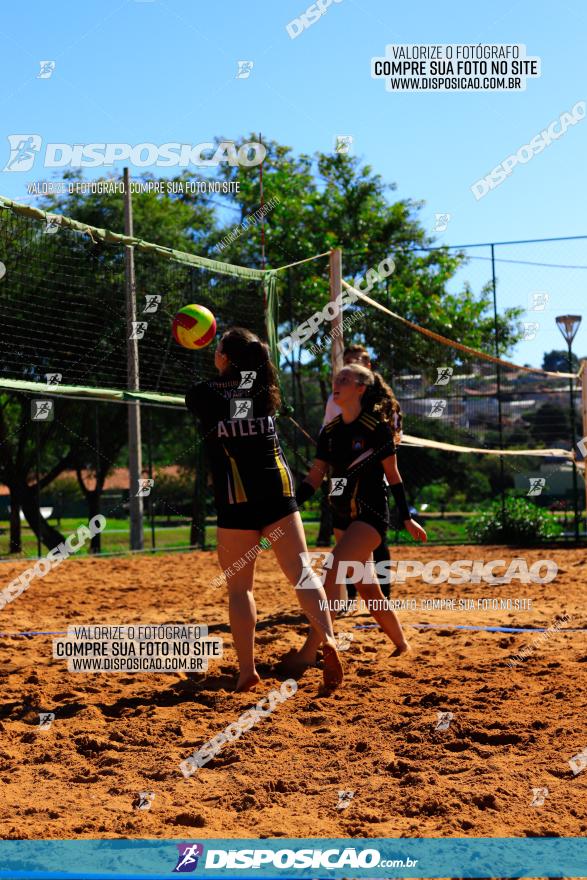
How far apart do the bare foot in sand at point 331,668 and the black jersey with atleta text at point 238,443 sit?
2.58 feet

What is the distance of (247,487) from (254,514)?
14 centimetres

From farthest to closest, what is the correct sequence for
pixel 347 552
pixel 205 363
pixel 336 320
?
pixel 205 363
pixel 336 320
pixel 347 552

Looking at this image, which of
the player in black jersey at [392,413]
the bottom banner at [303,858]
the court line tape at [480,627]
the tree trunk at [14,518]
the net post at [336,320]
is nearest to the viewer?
the bottom banner at [303,858]

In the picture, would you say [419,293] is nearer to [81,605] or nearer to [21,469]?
[21,469]

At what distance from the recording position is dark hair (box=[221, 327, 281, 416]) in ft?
15.8

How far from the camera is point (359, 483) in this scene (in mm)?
5410

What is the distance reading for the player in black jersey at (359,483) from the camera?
538cm

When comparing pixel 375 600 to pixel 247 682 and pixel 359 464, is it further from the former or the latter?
pixel 247 682

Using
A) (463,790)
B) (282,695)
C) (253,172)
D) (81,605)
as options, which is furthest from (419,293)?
(463,790)

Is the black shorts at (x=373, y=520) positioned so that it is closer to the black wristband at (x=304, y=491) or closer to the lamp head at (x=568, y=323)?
the black wristband at (x=304, y=491)

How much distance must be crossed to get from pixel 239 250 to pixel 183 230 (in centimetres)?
174

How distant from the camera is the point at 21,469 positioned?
16.9 metres

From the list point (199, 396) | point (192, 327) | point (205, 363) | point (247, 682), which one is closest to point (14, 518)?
point (205, 363)

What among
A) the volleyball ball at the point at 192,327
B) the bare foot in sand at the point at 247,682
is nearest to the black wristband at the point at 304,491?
the bare foot in sand at the point at 247,682
